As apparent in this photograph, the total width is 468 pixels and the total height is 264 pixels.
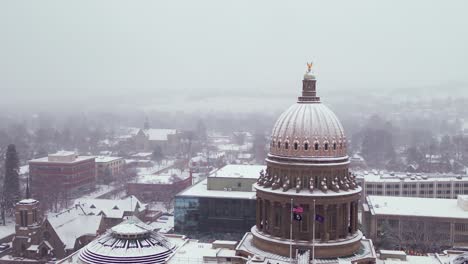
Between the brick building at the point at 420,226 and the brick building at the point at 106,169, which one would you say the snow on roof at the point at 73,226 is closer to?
the brick building at the point at 420,226

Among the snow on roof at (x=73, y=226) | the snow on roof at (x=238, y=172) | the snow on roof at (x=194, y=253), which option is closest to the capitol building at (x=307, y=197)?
the snow on roof at (x=194, y=253)

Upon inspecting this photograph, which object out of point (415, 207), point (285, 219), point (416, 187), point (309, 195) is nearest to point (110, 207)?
point (415, 207)

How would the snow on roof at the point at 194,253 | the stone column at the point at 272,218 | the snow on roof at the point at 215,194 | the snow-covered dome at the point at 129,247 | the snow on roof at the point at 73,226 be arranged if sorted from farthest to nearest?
the snow on roof at the point at 215,194, the snow on roof at the point at 73,226, the snow-covered dome at the point at 129,247, the snow on roof at the point at 194,253, the stone column at the point at 272,218

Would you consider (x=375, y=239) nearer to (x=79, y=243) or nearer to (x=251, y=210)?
(x=251, y=210)

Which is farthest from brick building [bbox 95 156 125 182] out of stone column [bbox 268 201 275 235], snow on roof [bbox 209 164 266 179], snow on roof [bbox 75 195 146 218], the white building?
stone column [bbox 268 201 275 235]

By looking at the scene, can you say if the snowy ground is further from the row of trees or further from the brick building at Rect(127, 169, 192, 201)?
the brick building at Rect(127, 169, 192, 201)

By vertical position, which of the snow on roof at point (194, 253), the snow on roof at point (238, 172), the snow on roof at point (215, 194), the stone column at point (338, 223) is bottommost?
the snow on roof at point (215, 194)
